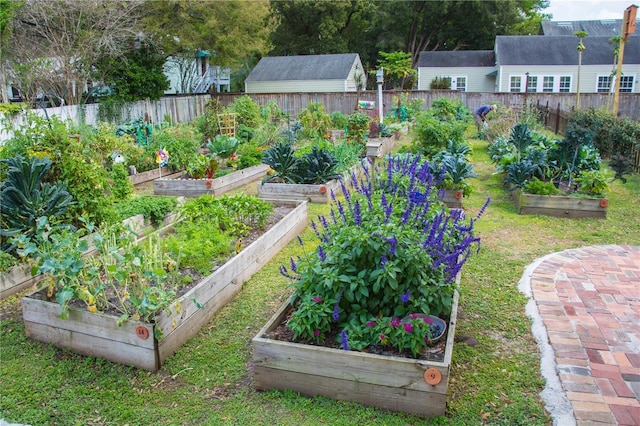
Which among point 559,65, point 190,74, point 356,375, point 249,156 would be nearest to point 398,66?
point 559,65

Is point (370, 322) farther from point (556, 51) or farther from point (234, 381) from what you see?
point (556, 51)

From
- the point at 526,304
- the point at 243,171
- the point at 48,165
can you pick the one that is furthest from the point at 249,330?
the point at 243,171

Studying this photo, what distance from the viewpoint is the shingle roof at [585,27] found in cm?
3528

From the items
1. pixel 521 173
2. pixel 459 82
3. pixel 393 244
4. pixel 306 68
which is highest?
pixel 306 68

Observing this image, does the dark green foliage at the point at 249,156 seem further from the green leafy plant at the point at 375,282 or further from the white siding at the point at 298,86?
the white siding at the point at 298,86

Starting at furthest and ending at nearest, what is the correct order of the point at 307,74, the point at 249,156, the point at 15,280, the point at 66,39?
the point at 307,74, the point at 66,39, the point at 249,156, the point at 15,280

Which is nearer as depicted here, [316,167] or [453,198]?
[453,198]

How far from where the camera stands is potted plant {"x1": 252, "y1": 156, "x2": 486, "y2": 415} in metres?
2.90

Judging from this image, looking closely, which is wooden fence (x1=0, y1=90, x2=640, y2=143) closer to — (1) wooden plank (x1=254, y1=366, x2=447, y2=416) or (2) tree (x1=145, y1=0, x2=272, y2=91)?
(2) tree (x1=145, y1=0, x2=272, y2=91)

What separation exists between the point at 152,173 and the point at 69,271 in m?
6.85

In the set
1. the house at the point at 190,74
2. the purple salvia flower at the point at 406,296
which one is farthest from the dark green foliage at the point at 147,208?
the house at the point at 190,74

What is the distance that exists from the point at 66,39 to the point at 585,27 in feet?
115

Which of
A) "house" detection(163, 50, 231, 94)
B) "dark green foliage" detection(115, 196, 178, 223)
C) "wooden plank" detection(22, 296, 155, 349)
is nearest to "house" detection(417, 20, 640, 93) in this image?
"house" detection(163, 50, 231, 94)

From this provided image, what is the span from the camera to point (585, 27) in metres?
36.3
